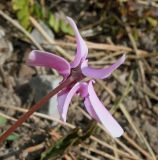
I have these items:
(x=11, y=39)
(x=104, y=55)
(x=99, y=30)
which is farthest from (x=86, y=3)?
(x=11, y=39)

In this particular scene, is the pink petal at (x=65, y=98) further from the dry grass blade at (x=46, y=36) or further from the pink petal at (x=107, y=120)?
the dry grass blade at (x=46, y=36)

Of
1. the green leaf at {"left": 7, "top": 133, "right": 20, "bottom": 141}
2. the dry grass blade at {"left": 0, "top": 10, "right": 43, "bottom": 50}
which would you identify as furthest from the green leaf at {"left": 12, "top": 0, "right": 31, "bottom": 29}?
the green leaf at {"left": 7, "top": 133, "right": 20, "bottom": 141}

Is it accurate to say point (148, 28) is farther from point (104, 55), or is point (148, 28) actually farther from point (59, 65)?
point (59, 65)

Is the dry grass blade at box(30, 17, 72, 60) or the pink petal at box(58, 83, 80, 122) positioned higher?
the pink petal at box(58, 83, 80, 122)

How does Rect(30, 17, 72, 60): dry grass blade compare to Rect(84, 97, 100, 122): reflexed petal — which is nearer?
Rect(84, 97, 100, 122): reflexed petal

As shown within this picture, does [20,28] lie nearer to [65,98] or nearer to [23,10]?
[23,10]

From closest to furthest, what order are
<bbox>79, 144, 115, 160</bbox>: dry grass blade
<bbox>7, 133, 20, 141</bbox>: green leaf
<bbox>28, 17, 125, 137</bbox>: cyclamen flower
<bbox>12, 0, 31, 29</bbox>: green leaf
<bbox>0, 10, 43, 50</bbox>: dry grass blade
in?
1. <bbox>28, 17, 125, 137</bbox>: cyclamen flower
2. <bbox>7, 133, 20, 141</bbox>: green leaf
3. <bbox>79, 144, 115, 160</bbox>: dry grass blade
4. <bbox>12, 0, 31, 29</bbox>: green leaf
5. <bbox>0, 10, 43, 50</bbox>: dry grass blade

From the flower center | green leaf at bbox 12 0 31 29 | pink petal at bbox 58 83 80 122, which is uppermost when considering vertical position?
the flower center

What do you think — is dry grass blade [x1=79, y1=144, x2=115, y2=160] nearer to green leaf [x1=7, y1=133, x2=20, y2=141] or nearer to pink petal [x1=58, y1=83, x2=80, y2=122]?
green leaf [x1=7, y1=133, x2=20, y2=141]

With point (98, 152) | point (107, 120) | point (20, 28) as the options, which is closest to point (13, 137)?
point (98, 152)

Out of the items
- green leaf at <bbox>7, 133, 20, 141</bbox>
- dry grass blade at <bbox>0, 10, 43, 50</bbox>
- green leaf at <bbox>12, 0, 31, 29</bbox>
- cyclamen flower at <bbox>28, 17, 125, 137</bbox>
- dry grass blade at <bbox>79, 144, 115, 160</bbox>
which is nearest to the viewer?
cyclamen flower at <bbox>28, 17, 125, 137</bbox>
